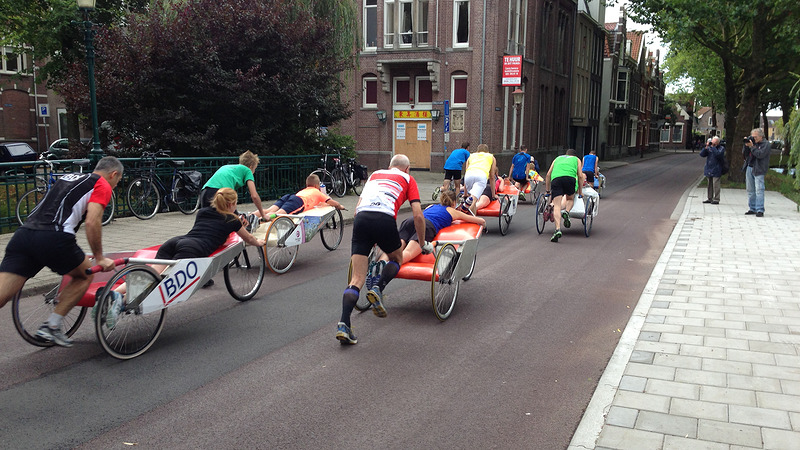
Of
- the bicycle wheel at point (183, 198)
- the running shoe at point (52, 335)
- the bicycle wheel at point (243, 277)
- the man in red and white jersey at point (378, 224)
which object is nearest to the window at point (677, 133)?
the bicycle wheel at point (183, 198)

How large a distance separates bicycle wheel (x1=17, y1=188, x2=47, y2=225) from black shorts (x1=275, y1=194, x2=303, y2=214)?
4780 millimetres

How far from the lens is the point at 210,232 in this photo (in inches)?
237

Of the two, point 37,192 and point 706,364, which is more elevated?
point 37,192

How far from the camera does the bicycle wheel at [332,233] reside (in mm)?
10203

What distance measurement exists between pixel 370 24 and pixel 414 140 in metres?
6.08

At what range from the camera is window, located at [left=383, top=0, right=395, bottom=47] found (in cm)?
2919

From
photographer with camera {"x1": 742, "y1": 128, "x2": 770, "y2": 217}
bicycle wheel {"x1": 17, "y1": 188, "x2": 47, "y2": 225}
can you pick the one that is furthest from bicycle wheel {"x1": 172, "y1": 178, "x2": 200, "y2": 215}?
photographer with camera {"x1": 742, "y1": 128, "x2": 770, "y2": 217}

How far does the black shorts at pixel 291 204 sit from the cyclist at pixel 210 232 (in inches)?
102

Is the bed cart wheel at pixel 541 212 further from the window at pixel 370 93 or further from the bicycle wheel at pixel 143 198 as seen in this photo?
the window at pixel 370 93

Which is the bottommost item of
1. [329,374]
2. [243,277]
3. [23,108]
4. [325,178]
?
[329,374]

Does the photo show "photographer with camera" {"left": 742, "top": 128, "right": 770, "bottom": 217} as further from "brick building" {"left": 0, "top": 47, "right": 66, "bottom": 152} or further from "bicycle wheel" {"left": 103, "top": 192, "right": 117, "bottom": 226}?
"brick building" {"left": 0, "top": 47, "right": 66, "bottom": 152}

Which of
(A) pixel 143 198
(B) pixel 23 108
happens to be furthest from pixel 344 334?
(B) pixel 23 108

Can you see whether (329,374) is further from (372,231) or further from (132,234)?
(132,234)

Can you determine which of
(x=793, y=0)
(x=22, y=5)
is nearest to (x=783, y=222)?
(x=793, y=0)
